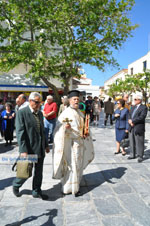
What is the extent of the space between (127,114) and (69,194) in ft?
10.7

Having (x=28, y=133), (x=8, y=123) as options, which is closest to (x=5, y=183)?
(x=28, y=133)

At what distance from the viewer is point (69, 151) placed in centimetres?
338

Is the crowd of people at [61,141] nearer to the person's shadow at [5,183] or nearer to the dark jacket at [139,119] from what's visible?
the person's shadow at [5,183]

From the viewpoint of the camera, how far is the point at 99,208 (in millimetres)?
2988

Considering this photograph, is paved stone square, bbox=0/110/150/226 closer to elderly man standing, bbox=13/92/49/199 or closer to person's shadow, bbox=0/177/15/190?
person's shadow, bbox=0/177/15/190

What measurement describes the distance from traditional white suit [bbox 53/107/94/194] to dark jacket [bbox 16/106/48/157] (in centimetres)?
32

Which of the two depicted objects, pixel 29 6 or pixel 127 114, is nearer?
pixel 127 114

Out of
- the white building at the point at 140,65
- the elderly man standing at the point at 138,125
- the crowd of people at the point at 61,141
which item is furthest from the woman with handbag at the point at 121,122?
the white building at the point at 140,65

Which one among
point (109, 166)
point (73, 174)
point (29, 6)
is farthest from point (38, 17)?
point (73, 174)

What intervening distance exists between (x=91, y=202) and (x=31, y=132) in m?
1.50

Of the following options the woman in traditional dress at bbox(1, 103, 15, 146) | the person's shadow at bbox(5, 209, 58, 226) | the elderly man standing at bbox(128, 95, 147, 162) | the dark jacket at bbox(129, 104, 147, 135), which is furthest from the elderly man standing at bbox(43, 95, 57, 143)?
the person's shadow at bbox(5, 209, 58, 226)

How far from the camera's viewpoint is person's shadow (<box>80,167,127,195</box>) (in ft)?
12.3

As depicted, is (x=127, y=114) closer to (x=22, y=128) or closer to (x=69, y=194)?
(x=69, y=194)

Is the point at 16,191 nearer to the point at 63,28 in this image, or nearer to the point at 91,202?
the point at 91,202
